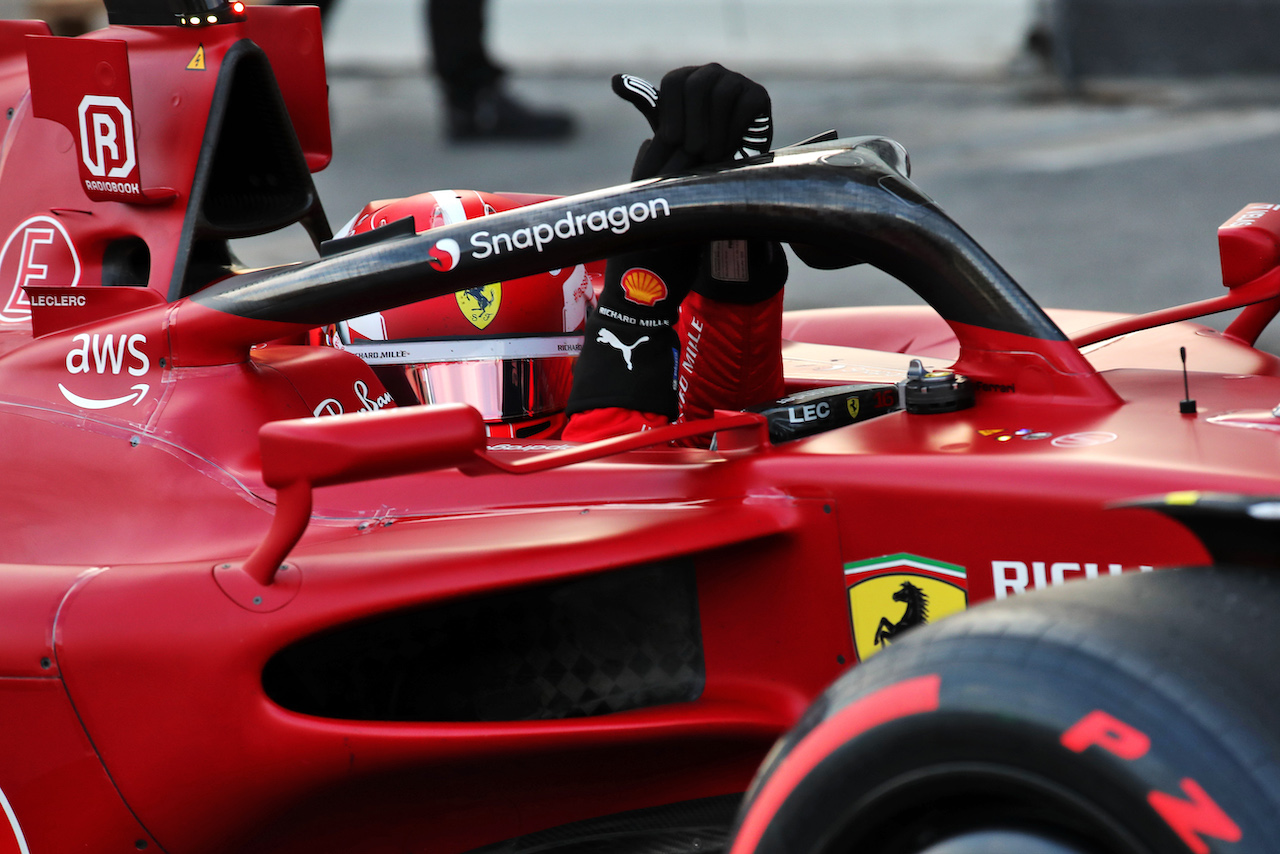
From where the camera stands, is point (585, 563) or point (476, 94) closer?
point (585, 563)

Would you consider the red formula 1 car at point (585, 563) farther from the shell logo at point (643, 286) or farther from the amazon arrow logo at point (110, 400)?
the shell logo at point (643, 286)

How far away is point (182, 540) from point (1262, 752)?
132 cm

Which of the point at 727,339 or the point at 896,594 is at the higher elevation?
the point at 727,339

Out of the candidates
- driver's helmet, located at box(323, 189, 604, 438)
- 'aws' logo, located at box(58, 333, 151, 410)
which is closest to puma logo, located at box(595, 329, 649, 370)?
driver's helmet, located at box(323, 189, 604, 438)

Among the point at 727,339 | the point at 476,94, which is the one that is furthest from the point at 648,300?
the point at 476,94

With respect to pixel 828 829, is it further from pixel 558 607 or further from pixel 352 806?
pixel 352 806

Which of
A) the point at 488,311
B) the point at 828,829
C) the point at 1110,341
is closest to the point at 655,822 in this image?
the point at 828,829

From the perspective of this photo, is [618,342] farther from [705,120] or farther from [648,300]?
[705,120]

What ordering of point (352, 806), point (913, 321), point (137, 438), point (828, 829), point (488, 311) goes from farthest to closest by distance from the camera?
point (913, 321), point (488, 311), point (137, 438), point (352, 806), point (828, 829)

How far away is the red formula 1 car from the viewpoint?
124 centimetres

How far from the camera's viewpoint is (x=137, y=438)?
75.8 inches

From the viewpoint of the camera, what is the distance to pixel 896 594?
1560 mm

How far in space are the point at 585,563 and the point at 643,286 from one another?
0.67 m

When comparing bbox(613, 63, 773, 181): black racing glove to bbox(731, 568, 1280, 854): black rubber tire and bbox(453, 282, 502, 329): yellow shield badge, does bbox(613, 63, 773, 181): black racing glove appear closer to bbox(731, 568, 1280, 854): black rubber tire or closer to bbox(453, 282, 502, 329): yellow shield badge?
bbox(453, 282, 502, 329): yellow shield badge
